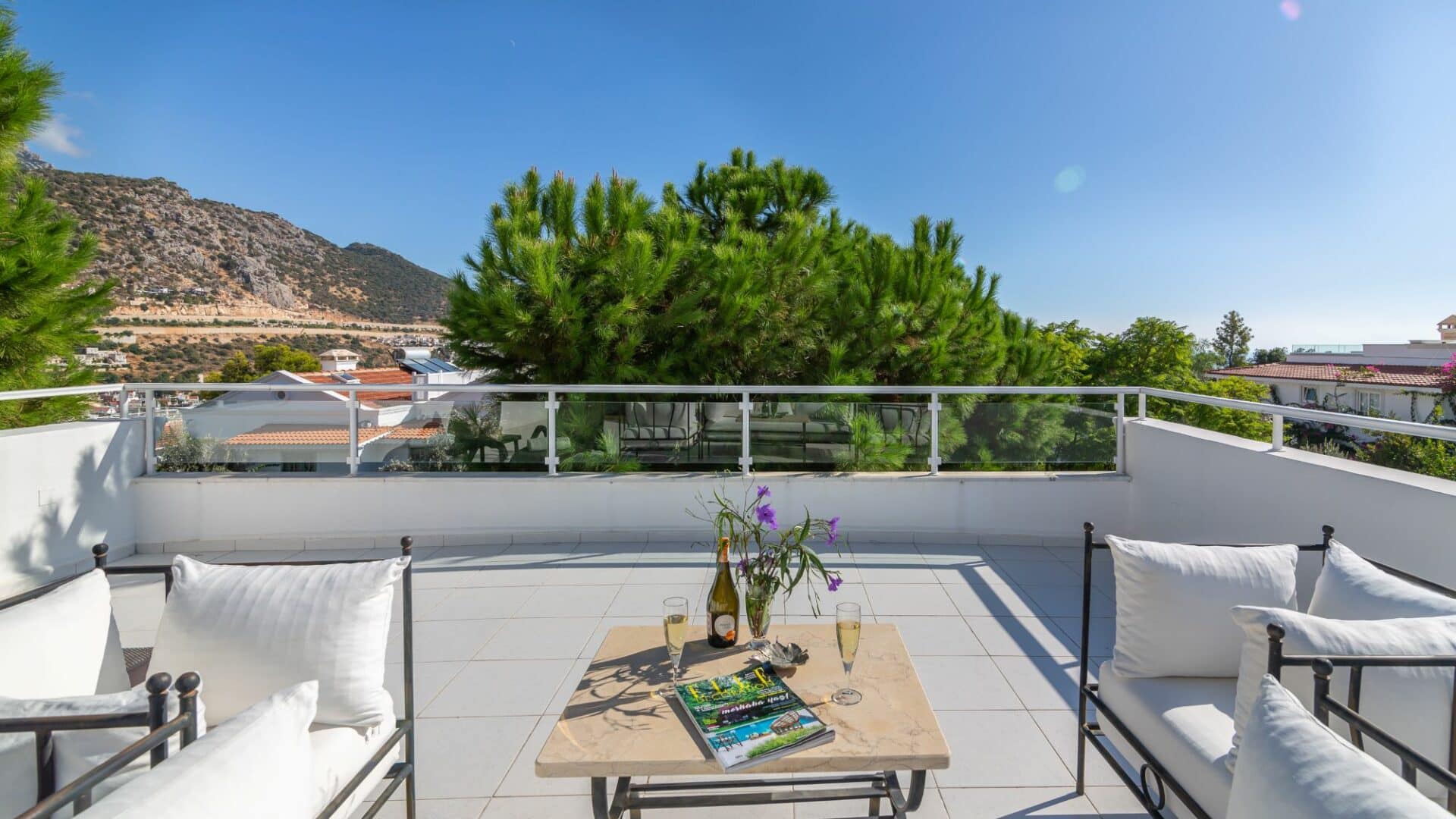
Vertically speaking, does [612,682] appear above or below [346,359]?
below

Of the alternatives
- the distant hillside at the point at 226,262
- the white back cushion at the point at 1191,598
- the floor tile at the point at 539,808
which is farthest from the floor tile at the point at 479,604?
the distant hillside at the point at 226,262

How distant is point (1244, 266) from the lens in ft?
86.2

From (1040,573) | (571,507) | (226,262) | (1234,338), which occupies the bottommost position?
(1040,573)

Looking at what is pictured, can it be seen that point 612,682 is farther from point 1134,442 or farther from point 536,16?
point 536,16

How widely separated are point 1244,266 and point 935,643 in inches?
1206

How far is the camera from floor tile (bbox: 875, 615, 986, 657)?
9.32 ft

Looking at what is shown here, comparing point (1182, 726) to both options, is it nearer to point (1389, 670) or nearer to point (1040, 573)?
point (1389, 670)

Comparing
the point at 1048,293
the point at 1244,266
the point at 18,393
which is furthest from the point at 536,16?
the point at 1244,266

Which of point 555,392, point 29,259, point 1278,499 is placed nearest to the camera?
point 1278,499

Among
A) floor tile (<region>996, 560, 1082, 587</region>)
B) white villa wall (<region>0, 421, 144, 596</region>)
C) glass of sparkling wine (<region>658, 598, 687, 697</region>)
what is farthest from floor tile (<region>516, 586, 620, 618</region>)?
white villa wall (<region>0, 421, 144, 596</region>)

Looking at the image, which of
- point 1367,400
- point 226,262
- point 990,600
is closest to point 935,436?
point 990,600

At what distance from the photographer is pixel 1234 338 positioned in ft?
204

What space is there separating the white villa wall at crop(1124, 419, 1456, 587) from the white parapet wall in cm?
35

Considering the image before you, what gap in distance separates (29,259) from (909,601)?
646cm
